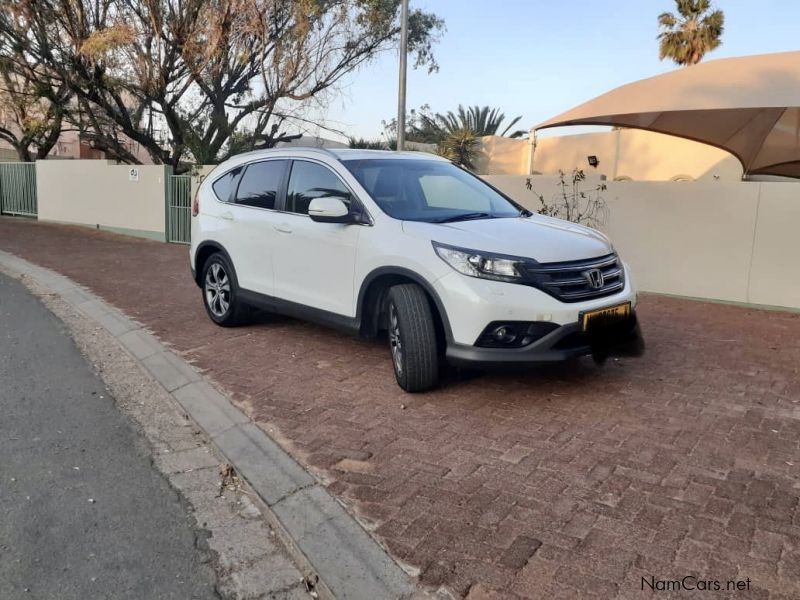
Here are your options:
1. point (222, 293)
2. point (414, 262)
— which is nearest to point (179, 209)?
point (222, 293)

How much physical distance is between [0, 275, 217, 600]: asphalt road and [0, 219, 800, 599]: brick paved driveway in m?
0.82

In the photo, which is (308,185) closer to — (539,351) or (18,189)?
(539,351)

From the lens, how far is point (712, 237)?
8.72 m

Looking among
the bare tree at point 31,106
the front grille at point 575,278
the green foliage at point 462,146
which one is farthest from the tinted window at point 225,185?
the green foliage at point 462,146

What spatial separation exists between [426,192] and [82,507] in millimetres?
3488

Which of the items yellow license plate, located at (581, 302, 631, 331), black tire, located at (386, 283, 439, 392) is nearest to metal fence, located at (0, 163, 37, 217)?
black tire, located at (386, 283, 439, 392)

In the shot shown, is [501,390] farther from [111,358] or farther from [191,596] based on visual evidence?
[111,358]

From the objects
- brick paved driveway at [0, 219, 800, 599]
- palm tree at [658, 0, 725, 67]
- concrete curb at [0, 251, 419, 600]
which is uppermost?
palm tree at [658, 0, 725, 67]

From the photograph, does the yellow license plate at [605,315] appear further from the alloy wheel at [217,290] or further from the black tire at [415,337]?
the alloy wheel at [217,290]

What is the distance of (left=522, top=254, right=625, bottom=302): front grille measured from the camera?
173 inches

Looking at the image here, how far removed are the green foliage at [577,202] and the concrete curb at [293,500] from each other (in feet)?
19.8

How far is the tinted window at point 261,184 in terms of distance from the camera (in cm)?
625

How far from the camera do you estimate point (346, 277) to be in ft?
17.4

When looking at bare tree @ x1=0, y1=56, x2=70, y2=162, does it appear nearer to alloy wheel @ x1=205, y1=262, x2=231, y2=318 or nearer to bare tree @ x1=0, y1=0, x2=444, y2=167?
bare tree @ x1=0, y1=0, x2=444, y2=167
